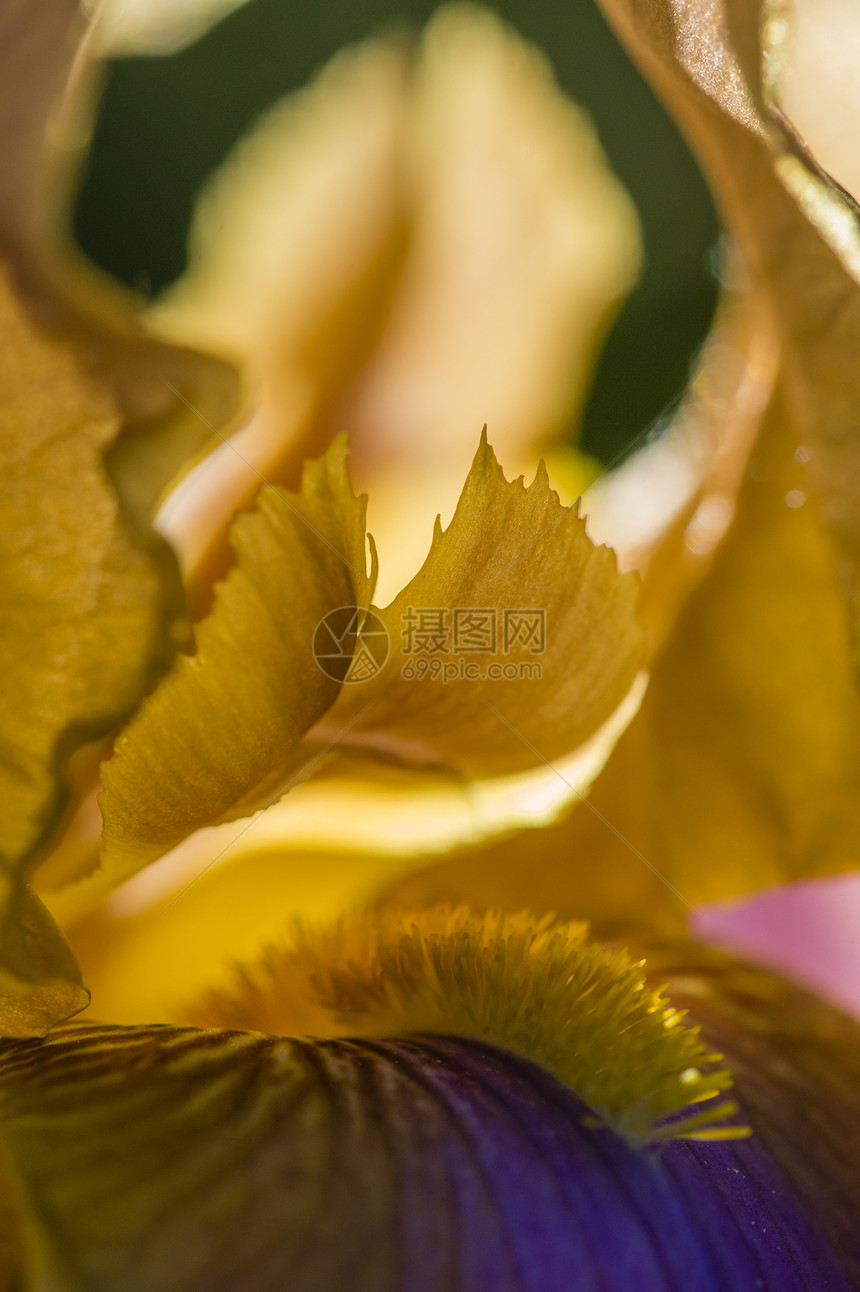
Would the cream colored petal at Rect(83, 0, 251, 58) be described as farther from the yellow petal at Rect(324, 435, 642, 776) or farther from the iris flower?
the yellow petal at Rect(324, 435, 642, 776)

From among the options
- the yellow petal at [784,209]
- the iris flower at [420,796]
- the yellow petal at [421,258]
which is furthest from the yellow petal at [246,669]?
the yellow petal at [421,258]

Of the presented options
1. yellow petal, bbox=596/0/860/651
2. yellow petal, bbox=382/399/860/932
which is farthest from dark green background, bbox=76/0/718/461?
yellow petal, bbox=596/0/860/651

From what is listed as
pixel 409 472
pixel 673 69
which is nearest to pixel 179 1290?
pixel 673 69

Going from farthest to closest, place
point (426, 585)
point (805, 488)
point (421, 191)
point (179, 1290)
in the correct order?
1. point (421, 191)
2. point (805, 488)
3. point (426, 585)
4. point (179, 1290)

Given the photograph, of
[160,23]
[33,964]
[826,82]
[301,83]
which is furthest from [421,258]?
[33,964]

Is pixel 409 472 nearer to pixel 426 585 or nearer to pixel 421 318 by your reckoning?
pixel 421 318

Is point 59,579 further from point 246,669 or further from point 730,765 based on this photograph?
point 730,765
